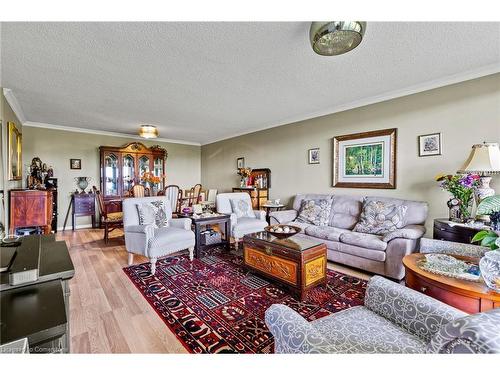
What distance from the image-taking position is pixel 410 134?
3.19m

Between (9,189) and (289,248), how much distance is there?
4078 millimetres

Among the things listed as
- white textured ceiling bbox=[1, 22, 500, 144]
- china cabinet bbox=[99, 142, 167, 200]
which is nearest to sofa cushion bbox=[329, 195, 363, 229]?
white textured ceiling bbox=[1, 22, 500, 144]

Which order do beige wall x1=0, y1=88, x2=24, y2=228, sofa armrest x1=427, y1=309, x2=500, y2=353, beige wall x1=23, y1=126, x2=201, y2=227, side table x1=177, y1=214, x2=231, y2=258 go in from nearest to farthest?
sofa armrest x1=427, y1=309, x2=500, y2=353
beige wall x1=0, y1=88, x2=24, y2=228
side table x1=177, y1=214, x2=231, y2=258
beige wall x1=23, y1=126, x2=201, y2=227

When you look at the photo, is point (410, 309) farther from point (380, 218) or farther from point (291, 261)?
point (380, 218)

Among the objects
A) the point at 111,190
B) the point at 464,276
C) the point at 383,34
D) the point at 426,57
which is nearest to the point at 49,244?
the point at 464,276

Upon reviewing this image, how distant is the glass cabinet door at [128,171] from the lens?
5.94 metres

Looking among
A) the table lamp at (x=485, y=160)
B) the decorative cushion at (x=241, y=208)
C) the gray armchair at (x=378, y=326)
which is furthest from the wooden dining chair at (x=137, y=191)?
the table lamp at (x=485, y=160)

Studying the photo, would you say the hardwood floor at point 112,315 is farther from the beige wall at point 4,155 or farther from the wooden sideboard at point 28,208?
the beige wall at point 4,155

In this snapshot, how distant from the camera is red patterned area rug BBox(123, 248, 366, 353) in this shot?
1699 mm

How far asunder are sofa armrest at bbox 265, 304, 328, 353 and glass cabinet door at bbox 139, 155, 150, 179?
19.6ft

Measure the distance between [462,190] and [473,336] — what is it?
2.62 m

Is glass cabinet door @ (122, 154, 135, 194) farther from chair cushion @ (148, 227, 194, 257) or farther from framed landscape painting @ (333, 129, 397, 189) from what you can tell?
framed landscape painting @ (333, 129, 397, 189)
